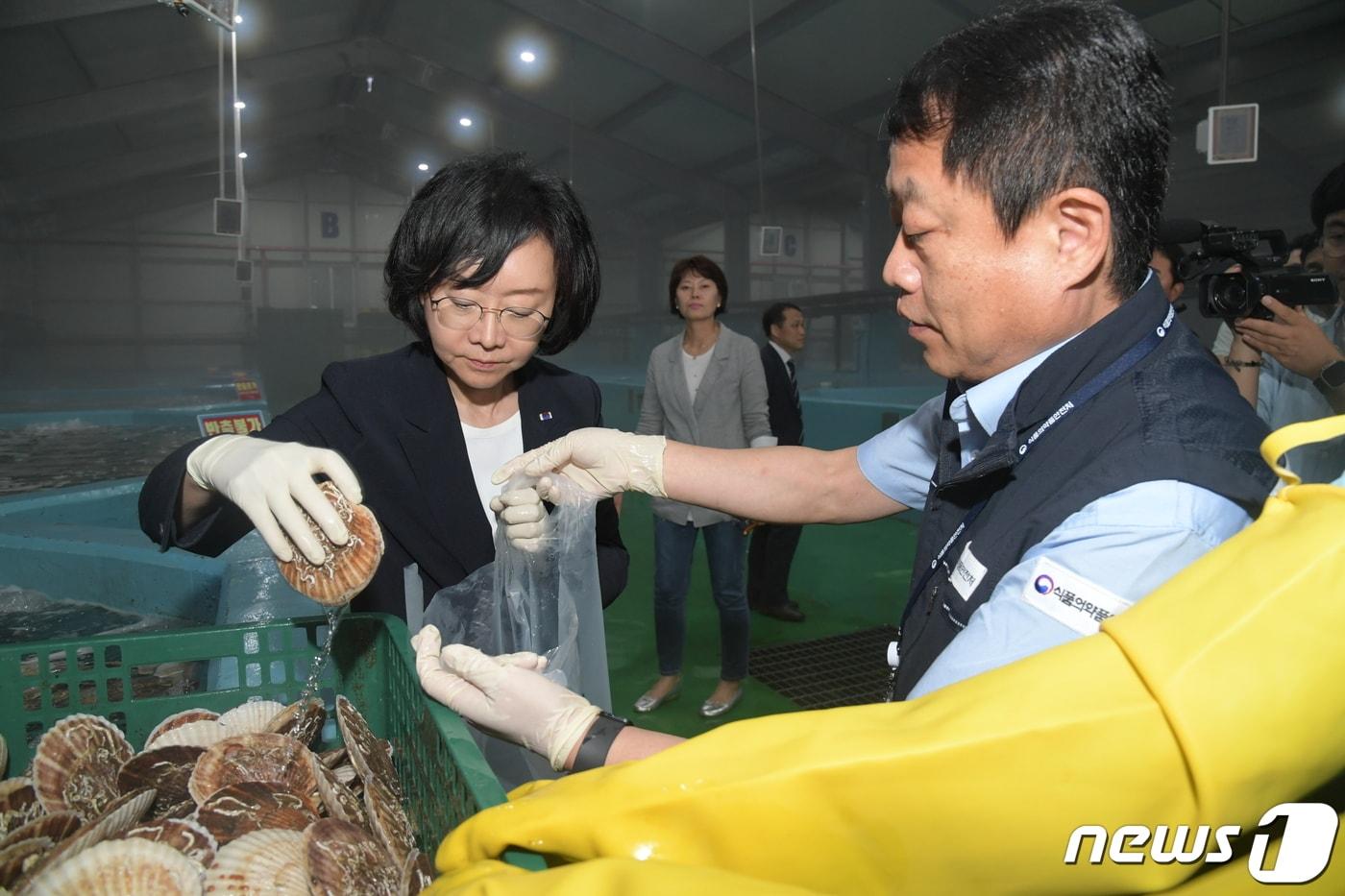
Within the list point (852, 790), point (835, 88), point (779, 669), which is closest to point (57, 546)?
point (779, 669)

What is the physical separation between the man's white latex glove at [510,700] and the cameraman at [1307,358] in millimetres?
1611

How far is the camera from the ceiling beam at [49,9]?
12.4ft

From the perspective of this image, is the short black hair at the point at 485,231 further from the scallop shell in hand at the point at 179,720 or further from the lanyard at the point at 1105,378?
the lanyard at the point at 1105,378

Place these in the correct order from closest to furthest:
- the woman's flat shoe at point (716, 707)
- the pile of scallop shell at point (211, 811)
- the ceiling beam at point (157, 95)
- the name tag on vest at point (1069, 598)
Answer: the name tag on vest at point (1069, 598) → the pile of scallop shell at point (211, 811) → the woman's flat shoe at point (716, 707) → the ceiling beam at point (157, 95)

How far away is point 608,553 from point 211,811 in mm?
783

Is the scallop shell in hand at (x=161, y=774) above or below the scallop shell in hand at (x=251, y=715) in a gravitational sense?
below

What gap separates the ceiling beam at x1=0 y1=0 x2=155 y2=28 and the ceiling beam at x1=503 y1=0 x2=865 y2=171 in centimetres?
272

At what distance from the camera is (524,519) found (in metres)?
1.18

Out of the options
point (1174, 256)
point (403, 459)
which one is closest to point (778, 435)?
point (1174, 256)

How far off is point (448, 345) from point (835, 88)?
6096 mm

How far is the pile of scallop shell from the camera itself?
74cm

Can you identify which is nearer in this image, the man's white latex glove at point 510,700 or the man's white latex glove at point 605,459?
the man's white latex glove at point 510,700

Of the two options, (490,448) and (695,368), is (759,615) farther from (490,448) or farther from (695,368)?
(490,448)

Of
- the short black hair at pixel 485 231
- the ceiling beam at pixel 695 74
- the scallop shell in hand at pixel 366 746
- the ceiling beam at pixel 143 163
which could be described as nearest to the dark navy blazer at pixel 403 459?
the short black hair at pixel 485 231
